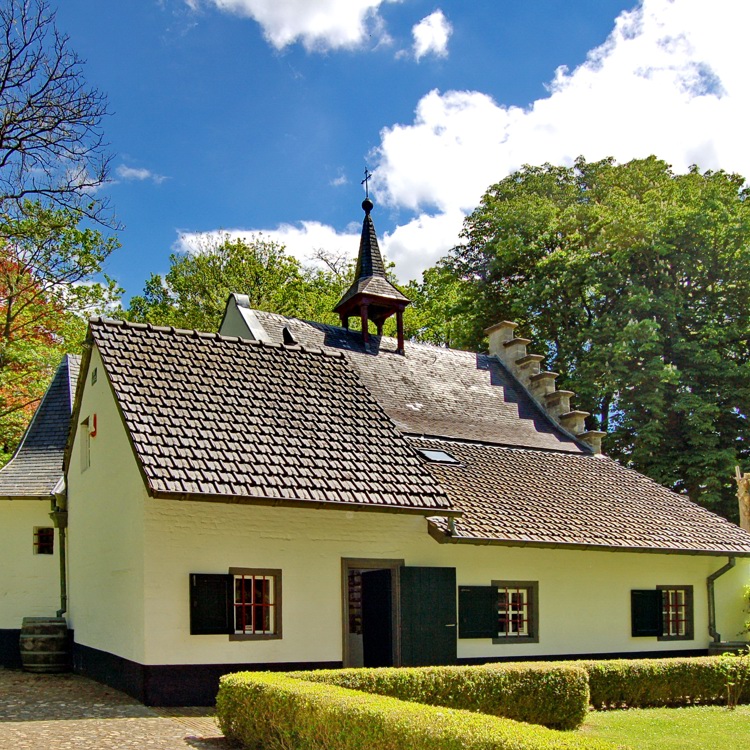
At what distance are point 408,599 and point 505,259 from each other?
2040 cm

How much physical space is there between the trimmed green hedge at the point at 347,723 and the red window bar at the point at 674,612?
34.2 feet

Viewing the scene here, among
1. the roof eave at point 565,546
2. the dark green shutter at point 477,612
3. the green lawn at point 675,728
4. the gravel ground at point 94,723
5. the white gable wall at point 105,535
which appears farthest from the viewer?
the dark green shutter at point 477,612

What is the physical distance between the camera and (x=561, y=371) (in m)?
31.1

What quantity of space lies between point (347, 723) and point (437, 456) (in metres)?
9.68

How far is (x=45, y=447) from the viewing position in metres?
19.6

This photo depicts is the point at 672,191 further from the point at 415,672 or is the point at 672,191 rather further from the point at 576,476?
the point at 415,672

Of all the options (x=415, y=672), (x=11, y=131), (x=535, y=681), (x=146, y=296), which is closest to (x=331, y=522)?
(x=415, y=672)

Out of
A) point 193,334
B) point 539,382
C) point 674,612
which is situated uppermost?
point 193,334

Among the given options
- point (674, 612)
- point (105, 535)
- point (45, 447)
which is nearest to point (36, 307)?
point (45, 447)

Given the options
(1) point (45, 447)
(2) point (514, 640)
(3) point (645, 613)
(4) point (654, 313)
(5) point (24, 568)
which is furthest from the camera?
(4) point (654, 313)

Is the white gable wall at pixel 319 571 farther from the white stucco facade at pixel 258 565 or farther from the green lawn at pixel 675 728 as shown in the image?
the green lawn at pixel 675 728

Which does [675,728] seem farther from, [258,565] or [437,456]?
[437,456]

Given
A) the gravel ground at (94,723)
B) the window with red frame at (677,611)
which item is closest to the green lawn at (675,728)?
the window with red frame at (677,611)

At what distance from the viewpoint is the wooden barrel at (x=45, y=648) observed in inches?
607
